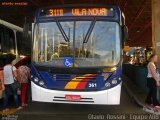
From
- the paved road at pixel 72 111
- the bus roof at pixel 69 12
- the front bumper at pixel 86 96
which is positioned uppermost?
the bus roof at pixel 69 12

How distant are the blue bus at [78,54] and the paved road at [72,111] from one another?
2.01 feet

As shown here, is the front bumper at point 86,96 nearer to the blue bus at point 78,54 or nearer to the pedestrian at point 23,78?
the blue bus at point 78,54

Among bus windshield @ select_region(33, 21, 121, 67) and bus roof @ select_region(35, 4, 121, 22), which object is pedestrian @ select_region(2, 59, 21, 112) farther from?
bus roof @ select_region(35, 4, 121, 22)

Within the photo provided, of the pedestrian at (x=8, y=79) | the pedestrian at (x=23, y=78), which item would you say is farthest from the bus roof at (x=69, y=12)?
the pedestrian at (x=23, y=78)

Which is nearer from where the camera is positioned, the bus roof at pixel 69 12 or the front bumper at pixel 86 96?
the front bumper at pixel 86 96

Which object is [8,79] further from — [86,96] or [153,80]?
[153,80]

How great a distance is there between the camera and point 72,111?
45.2 feet

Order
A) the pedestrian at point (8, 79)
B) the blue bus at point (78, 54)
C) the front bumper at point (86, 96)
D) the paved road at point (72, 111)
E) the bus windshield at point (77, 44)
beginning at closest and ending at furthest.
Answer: the front bumper at point (86, 96) < the blue bus at point (78, 54) < the bus windshield at point (77, 44) < the paved road at point (72, 111) < the pedestrian at point (8, 79)

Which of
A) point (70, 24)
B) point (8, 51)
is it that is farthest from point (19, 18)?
point (70, 24)

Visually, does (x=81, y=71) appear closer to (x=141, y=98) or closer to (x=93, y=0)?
(x=141, y=98)

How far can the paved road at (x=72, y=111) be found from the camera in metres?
12.8

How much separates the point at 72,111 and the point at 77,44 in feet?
7.97

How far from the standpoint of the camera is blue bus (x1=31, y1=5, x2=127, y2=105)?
1245cm

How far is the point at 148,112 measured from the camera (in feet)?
44.0
